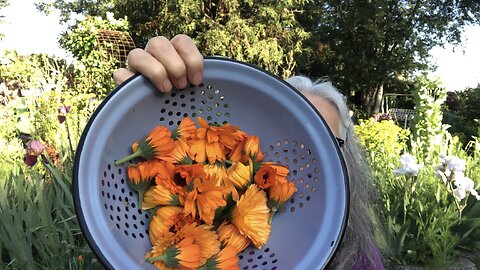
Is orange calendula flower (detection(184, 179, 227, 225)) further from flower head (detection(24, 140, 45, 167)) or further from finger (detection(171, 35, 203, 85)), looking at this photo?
flower head (detection(24, 140, 45, 167))

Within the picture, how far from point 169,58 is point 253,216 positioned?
285 mm

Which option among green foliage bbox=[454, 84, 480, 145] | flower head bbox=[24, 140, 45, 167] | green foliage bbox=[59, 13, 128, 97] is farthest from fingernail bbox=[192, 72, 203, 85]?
green foliage bbox=[454, 84, 480, 145]

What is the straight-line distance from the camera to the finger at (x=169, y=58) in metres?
0.68

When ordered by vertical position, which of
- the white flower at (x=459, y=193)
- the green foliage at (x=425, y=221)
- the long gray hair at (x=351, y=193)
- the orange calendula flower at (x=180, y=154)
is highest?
the orange calendula flower at (x=180, y=154)

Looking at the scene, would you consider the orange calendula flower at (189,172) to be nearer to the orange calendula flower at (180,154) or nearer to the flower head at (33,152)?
the orange calendula flower at (180,154)

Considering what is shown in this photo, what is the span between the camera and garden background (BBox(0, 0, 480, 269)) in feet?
5.62

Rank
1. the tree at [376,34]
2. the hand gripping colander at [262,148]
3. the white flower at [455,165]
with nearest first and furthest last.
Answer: the hand gripping colander at [262,148] → the white flower at [455,165] → the tree at [376,34]

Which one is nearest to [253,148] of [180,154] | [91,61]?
[180,154]

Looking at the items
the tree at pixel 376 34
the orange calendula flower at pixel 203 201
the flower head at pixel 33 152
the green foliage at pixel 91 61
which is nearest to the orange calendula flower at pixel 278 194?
the orange calendula flower at pixel 203 201

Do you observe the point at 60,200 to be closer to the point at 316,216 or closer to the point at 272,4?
the point at 316,216

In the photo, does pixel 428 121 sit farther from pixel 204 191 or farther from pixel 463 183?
pixel 204 191

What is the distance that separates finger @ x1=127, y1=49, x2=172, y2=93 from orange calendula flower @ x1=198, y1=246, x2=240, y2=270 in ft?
0.89

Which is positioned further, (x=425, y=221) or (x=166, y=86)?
→ (x=425, y=221)

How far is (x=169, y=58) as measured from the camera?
68cm
